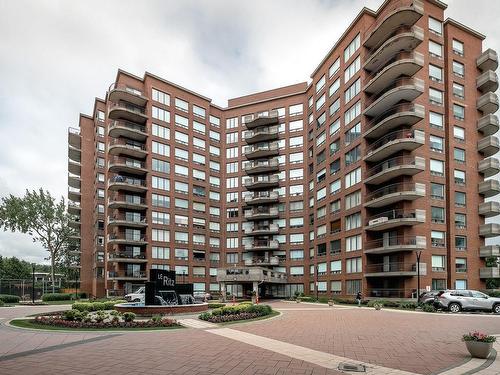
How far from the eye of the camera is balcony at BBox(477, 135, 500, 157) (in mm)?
51062

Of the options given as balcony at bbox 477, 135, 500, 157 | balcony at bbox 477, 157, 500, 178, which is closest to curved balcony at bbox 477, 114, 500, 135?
balcony at bbox 477, 135, 500, 157

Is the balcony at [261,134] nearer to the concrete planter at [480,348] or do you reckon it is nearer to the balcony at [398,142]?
the balcony at [398,142]

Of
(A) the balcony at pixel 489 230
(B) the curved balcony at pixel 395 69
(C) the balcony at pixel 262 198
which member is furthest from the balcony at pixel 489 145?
(C) the balcony at pixel 262 198

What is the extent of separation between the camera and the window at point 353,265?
51.2 m

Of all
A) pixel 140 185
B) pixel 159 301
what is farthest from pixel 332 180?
pixel 159 301

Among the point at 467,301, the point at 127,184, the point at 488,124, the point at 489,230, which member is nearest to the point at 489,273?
the point at 489,230

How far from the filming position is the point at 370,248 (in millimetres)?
49219

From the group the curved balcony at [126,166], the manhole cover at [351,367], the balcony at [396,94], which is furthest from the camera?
the curved balcony at [126,166]

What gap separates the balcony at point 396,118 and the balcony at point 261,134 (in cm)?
2576

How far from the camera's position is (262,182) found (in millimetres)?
73500

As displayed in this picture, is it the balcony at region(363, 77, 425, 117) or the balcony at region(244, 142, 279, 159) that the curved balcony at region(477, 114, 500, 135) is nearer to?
the balcony at region(363, 77, 425, 117)

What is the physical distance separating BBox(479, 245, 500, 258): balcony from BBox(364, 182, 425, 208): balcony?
39.2 ft

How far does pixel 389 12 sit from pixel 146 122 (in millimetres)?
38733

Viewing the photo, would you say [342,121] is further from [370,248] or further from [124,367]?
[124,367]
